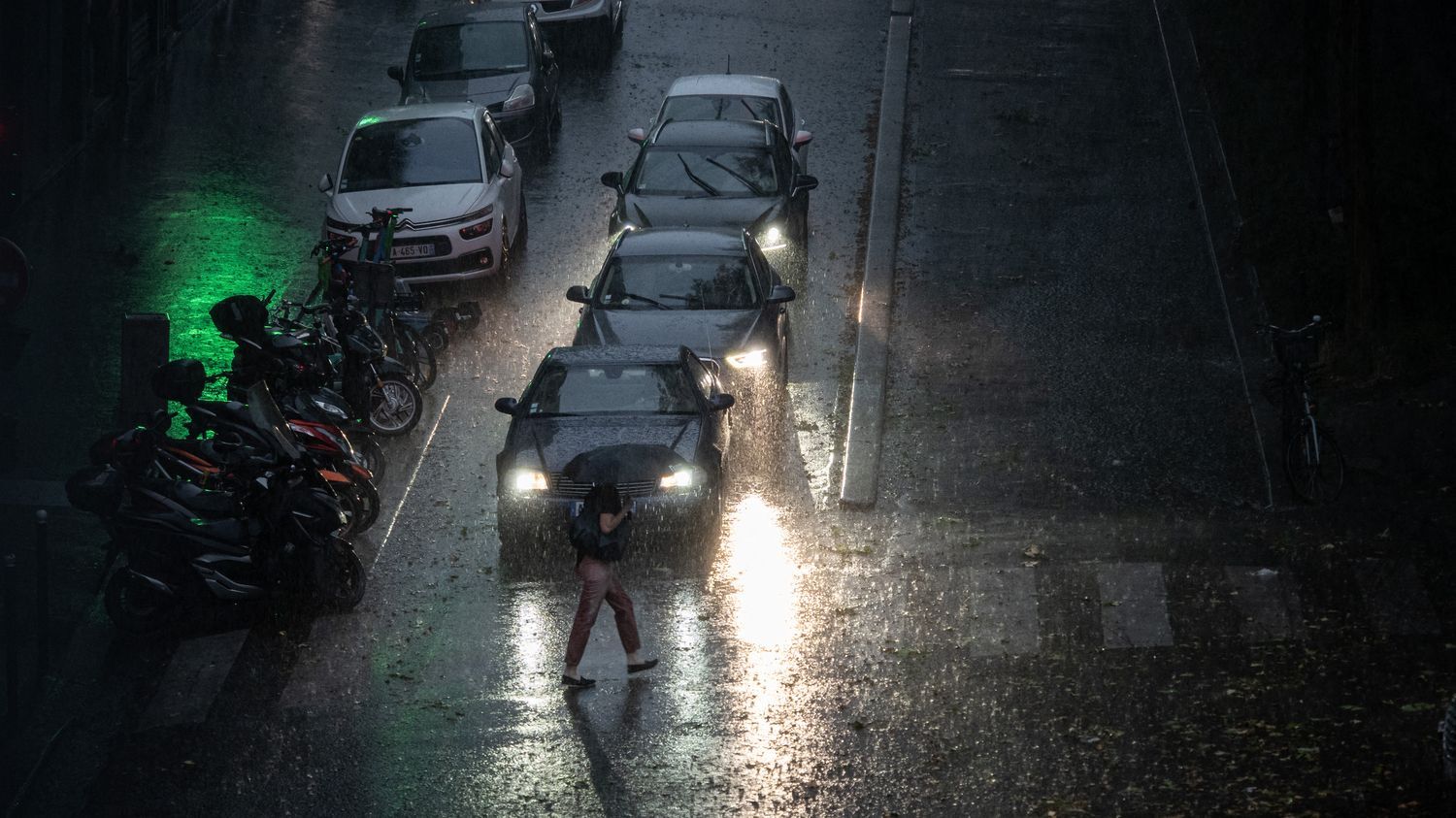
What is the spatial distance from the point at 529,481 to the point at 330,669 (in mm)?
2385

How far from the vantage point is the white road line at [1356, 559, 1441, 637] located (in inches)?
476

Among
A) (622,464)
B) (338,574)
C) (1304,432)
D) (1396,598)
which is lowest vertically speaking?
(338,574)

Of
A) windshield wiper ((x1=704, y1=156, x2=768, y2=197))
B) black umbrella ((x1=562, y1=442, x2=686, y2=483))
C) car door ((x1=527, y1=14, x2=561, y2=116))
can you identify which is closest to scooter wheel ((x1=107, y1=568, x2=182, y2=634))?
black umbrella ((x1=562, y1=442, x2=686, y2=483))

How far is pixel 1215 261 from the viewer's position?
69.9ft

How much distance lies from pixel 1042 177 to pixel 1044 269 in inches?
143

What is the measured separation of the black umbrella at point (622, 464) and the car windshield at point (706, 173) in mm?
7409

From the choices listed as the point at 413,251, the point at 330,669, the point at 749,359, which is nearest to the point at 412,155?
the point at 413,251

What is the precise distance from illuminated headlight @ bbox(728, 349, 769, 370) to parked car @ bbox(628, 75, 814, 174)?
265 inches

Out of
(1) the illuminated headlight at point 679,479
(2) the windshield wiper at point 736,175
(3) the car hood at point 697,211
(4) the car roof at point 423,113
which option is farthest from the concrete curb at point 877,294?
(4) the car roof at point 423,113

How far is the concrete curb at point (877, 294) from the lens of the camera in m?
15.9

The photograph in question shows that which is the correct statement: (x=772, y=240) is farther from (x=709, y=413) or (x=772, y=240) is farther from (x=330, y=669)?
(x=330, y=669)

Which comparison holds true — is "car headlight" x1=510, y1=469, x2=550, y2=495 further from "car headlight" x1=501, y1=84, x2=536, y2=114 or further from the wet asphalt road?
"car headlight" x1=501, y1=84, x2=536, y2=114

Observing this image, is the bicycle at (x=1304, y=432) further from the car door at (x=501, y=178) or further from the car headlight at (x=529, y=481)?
the car door at (x=501, y=178)

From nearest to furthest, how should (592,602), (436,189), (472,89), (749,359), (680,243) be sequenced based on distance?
(592,602) < (749,359) < (680,243) < (436,189) < (472,89)
